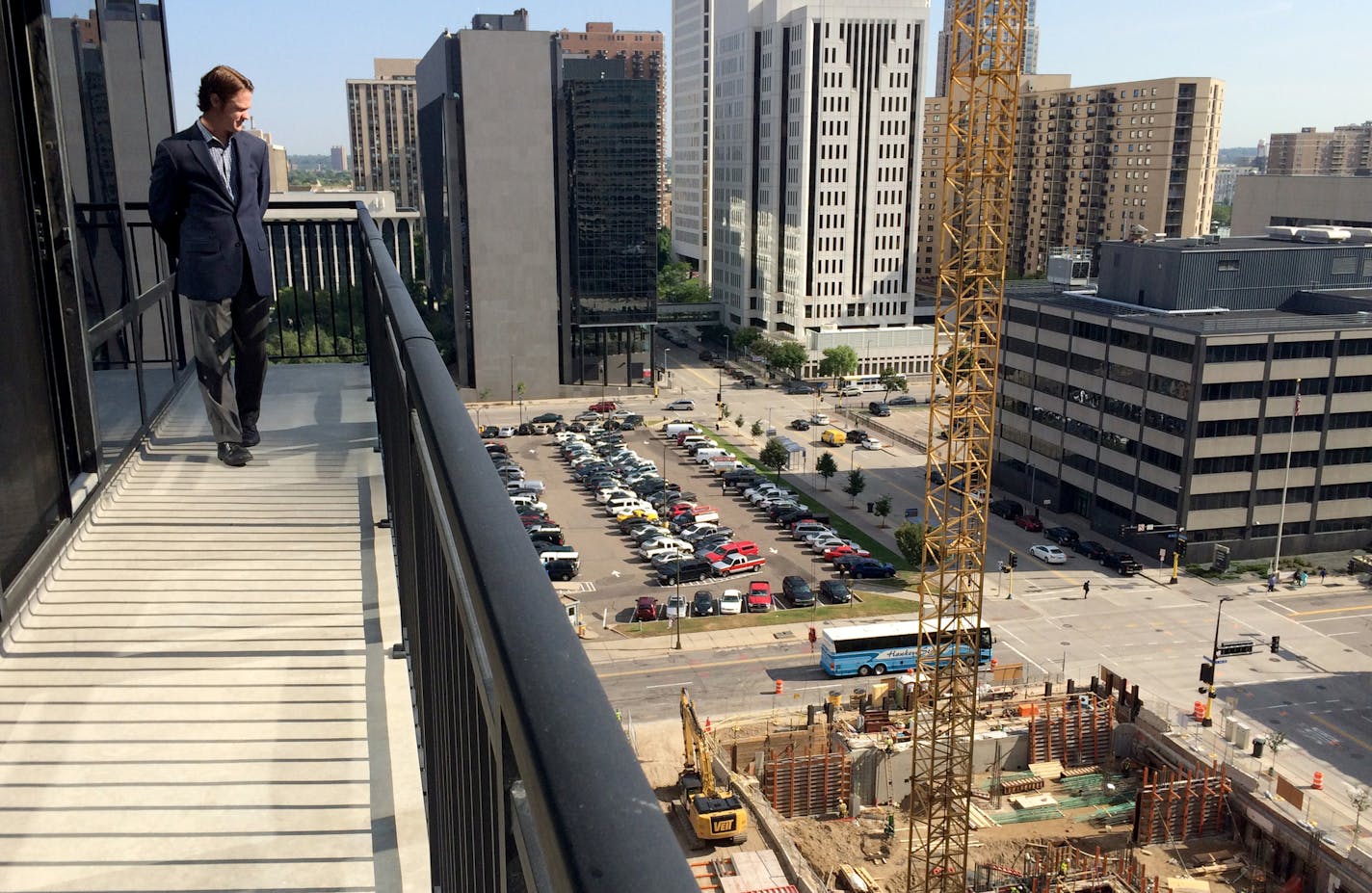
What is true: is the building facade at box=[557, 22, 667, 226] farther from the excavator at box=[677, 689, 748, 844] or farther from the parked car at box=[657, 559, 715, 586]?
the excavator at box=[677, 689, 748, 844]

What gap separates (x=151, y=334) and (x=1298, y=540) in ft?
110

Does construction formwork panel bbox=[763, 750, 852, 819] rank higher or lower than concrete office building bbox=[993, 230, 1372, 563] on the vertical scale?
lower

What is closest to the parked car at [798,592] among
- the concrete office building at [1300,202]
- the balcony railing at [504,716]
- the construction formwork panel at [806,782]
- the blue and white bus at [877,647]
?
the blue and white bus at [877,647]

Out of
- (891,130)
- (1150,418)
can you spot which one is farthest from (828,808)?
(891,130)

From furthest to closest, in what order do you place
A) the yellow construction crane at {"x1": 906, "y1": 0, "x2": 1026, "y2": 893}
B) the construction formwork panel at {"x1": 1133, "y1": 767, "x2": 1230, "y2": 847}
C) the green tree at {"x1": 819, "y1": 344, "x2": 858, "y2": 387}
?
the green tree at {"x1": 819, "y1": 344, "x2": 858, "y2": 387} < the yellow construction crane at {"x1": 906, "y1": 0, "x2": 1026, "y2": 893} < the construction formwork panel at {"x1": 1133, "y1": 767, "x2": 1230, "y2": 847}

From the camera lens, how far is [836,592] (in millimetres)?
28500

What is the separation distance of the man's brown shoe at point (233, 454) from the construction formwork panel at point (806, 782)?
1684 centimetres

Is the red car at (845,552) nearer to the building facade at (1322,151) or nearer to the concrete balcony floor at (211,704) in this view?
the concrete balcony floor at (211,704)

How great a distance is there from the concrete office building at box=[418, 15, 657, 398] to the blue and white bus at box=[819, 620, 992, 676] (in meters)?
27.8

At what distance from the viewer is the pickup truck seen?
30234mm

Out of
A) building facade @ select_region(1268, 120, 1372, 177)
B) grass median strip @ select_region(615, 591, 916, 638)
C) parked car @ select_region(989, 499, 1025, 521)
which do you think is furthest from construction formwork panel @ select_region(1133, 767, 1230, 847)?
building facade @ select_region(1268, 120, 1372, 177)

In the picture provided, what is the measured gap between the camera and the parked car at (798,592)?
28250 mm

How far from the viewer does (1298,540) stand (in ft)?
108

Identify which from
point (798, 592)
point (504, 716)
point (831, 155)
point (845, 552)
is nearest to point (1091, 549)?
point (845, 552)
